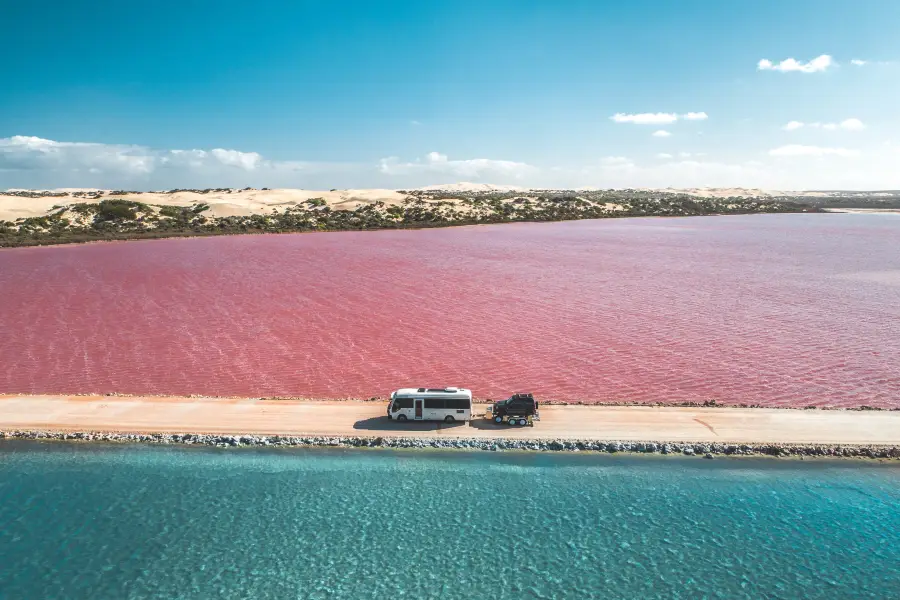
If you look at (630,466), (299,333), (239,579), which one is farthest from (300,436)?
(299,333)

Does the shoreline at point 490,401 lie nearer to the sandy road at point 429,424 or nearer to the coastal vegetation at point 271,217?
the sandy road at point 429,424

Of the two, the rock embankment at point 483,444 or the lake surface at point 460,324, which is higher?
the lake surface at point 460,324

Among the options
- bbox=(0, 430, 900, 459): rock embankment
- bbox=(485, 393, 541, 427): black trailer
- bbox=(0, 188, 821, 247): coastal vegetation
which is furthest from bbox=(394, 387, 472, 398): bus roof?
bbox=(0, 188, 821, 247): coastal vegetation

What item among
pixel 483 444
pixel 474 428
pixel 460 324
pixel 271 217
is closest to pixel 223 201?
pixel 271 217

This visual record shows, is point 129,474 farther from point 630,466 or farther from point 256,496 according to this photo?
point 630,466

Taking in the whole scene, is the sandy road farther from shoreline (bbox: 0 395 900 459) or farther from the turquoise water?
the turquoise water

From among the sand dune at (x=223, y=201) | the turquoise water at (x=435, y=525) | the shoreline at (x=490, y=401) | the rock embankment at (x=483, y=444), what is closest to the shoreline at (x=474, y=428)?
the rock embankment at (x=483, y=444)
